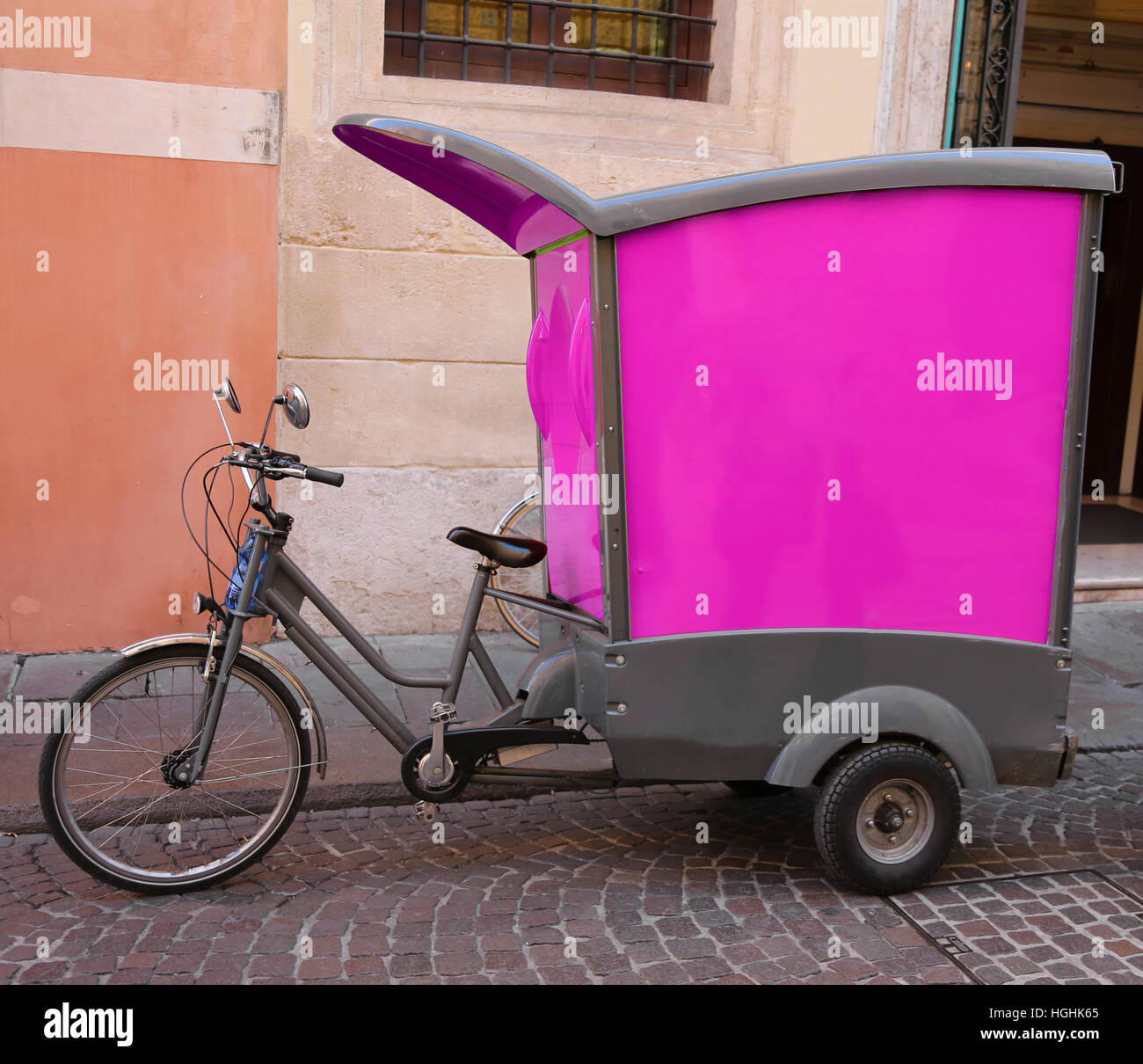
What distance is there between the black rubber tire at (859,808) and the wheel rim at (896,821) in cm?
2

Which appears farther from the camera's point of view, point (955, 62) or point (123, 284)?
point (955, 62)

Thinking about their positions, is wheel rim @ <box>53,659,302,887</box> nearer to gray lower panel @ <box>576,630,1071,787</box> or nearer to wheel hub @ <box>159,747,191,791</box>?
wheel hub @ <box>159,747,191,791</box>

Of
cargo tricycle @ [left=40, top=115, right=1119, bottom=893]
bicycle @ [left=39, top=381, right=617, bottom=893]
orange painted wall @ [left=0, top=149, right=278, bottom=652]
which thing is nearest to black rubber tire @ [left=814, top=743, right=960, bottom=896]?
cargo tricycle @ [left=40, top=115, right=1119, bottom=893]

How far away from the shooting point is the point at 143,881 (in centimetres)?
337

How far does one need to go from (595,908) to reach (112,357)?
3.93 metres

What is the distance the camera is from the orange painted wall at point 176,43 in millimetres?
5680

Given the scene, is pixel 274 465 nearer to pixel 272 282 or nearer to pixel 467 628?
pixel 467 628

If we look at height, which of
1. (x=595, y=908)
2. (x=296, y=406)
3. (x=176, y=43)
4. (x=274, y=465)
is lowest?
(x=595, y=908)

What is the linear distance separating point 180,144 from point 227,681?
3529 millimetres

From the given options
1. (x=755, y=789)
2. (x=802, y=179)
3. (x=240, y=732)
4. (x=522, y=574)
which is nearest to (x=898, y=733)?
(x=755, y=789)

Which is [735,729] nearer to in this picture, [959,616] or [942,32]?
[959,616]

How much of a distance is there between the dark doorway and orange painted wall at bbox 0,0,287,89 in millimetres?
6521

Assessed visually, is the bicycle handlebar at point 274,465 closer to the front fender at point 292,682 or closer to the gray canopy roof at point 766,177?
the front fender at point 292,682
